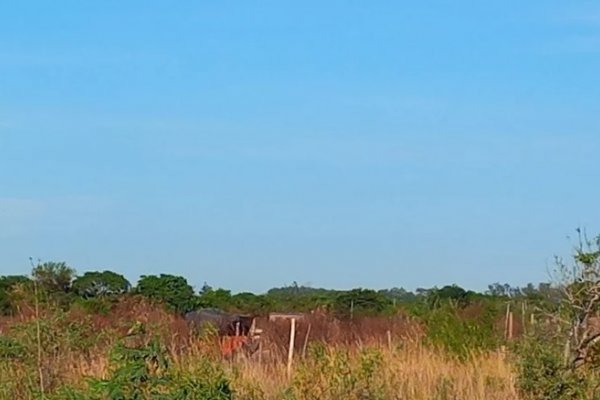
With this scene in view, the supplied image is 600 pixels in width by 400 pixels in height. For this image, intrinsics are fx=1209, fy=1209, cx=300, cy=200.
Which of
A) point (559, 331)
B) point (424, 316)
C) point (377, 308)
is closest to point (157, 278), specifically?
point (377, 308)

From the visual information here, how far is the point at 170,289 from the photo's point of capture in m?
43.1

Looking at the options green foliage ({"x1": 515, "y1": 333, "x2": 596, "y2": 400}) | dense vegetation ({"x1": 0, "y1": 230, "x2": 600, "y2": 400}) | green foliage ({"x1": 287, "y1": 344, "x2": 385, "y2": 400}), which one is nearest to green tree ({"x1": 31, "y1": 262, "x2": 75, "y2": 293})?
dense vegetation ({"x1": 0, "y1": 230, "x2": 600, "y2": 400})

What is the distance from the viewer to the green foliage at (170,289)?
40281mm

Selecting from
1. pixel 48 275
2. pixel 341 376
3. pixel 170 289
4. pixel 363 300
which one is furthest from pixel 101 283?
pixel 341 376

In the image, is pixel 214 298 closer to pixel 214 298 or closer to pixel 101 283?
pixel 214 298

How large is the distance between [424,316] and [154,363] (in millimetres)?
14534

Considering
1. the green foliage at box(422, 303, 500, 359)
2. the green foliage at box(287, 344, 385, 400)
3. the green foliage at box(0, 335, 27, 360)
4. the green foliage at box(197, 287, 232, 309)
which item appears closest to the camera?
the green foliage at box(287, 344, 385, 400)

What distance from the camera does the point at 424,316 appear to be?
22047 millimetres

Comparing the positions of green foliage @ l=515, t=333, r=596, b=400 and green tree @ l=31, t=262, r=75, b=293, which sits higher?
green tree @ l=31, t=262, r=75, b=293

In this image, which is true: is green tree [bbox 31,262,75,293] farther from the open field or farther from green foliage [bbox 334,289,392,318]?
green foliage [bbox 334,289,392,318]

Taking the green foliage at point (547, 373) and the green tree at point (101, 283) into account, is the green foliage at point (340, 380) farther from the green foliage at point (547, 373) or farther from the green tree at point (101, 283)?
the green tree at point (101, 283)

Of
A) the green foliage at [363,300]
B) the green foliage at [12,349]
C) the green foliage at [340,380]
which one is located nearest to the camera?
the green foliage at [340,380]

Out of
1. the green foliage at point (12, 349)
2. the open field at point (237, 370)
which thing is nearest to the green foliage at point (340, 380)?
the open field at point (237, 370)

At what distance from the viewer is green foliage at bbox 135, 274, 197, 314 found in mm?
40281
